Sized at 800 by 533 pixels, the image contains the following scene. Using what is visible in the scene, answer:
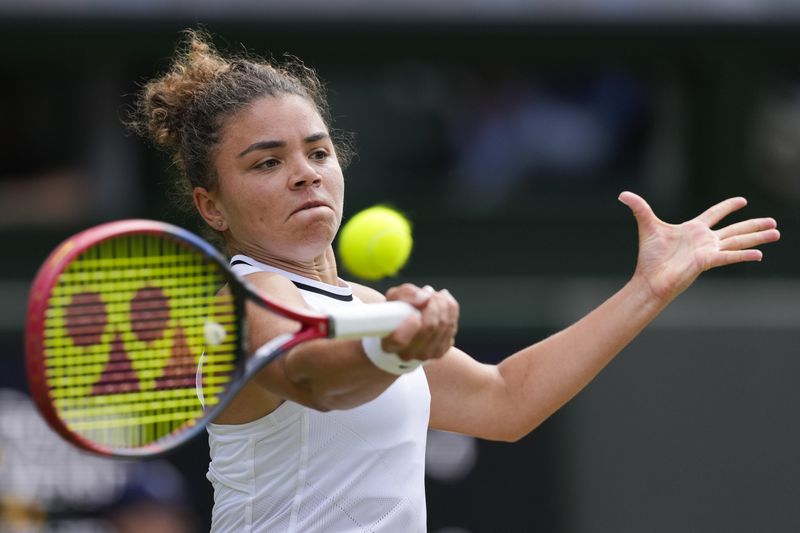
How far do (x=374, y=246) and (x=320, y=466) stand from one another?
51cm

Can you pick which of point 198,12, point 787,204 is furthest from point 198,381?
point 787,204

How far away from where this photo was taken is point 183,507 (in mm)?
6336

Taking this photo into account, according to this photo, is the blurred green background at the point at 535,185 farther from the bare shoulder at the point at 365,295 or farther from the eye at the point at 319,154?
the eye at the point at 319,154

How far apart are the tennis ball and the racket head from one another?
0.39 meters

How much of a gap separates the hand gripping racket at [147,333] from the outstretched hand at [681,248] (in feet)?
2.73

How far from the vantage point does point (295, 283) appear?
2.95 metres

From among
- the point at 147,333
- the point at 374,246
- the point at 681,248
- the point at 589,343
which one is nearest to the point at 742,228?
the point at 681,248

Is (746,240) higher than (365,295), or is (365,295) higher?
(746,240)

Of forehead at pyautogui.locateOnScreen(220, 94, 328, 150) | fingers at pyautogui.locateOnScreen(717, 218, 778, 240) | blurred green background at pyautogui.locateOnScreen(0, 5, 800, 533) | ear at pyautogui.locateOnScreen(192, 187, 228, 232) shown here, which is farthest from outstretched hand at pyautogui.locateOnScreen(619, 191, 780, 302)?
blurred green background at pyautogui.locateOnScreen(0, 5, 800, 533)

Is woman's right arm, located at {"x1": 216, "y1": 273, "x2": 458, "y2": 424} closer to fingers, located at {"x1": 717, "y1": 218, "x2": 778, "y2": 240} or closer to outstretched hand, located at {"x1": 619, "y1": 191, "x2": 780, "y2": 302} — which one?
outstretched hand, located at {"x1": 619, "y1": 191, "x2": 780, "y2": 302}

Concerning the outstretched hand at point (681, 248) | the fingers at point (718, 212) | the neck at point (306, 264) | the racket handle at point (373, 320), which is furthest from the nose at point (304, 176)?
the fingers at point (718, 212)

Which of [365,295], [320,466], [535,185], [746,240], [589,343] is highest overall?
[535,185]

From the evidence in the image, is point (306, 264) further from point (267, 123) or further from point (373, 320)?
point (373, 320)

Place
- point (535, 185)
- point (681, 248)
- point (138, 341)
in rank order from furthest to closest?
point (535, 185) < point (681, 248) < point (138, 341)
